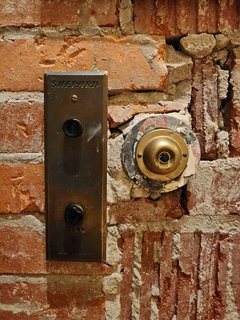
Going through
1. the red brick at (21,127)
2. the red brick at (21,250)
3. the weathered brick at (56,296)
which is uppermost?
the red brick at (21,127)

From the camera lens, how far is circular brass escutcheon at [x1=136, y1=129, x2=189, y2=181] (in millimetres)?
580

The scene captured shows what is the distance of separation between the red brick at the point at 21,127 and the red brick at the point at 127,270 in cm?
17

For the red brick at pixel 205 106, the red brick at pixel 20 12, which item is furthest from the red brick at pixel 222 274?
the red brick at pixel 20 12

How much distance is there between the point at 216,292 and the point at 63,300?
0.22m

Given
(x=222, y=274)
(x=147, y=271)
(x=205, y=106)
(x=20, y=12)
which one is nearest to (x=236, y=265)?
(x=222, y=274)

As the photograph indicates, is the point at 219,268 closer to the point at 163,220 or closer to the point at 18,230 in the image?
the point at 163,220

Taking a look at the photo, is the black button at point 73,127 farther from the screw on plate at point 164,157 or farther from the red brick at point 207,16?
the red brick at point 207,16

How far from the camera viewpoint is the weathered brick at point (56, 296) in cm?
64

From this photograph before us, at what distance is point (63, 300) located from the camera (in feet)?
2.10

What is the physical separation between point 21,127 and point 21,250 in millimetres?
171

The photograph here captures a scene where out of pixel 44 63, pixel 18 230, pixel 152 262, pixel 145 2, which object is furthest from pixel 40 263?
pixel 145 2

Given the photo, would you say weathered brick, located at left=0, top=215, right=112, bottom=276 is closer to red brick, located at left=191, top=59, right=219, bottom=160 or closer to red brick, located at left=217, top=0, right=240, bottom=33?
red brick, located at left=191, top=59, right=219, bottom=160

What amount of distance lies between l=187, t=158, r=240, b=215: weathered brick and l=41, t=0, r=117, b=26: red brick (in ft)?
0.78

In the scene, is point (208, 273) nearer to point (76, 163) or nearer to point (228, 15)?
point (76, 163)
